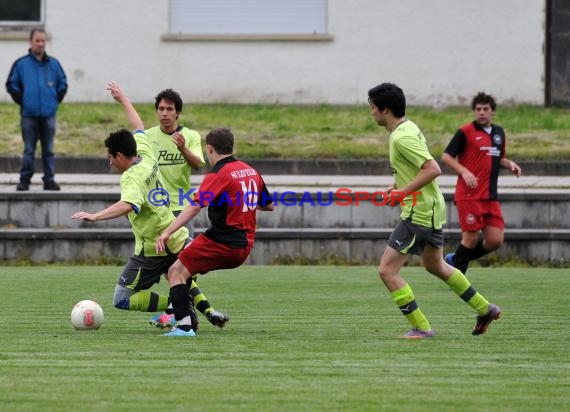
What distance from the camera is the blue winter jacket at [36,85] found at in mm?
17625

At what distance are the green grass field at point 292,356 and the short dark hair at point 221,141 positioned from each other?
1369 mm

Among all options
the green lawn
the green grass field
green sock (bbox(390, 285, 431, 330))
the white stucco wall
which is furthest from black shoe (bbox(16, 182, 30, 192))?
green sock (bbox(390, 285, 431, 330))

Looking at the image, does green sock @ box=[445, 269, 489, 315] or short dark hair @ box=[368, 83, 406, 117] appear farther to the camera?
green sock @ box=[445, 269, 489, 315]

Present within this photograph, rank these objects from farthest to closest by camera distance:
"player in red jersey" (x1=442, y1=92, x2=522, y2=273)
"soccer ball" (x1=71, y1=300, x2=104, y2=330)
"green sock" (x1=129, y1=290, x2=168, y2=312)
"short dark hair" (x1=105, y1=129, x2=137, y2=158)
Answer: "player in red jersey" (x1=442, y1=92, x2=522, y2=273) → "green sock" (x1=129, y1=290, x2=168, y2=312) → "soccer ball" (x1=71, y1=300, x2=104, y2=330) → "short dark hair" (x1=105, y1=129, x2=137, y2=158)

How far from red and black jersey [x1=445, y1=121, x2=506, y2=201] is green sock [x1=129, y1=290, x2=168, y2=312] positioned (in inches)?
188

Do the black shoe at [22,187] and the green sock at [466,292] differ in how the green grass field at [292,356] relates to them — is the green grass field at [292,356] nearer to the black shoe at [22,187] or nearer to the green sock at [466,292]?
the green sock at [466,292]

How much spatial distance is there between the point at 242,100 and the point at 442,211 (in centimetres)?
1605

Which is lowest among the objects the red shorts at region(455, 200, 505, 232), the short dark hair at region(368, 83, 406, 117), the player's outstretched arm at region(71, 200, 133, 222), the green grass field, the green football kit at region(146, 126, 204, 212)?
the green grass field

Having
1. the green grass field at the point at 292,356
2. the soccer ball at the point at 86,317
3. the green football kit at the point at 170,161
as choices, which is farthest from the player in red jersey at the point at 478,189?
the soccer ball at the point at 86,317

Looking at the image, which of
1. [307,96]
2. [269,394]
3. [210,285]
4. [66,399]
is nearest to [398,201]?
[269,394]

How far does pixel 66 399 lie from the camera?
22.5 feet

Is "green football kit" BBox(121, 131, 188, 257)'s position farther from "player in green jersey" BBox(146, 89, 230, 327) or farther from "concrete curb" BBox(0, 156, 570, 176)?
"concrete curb" BBox(0, 156, 570, 176)

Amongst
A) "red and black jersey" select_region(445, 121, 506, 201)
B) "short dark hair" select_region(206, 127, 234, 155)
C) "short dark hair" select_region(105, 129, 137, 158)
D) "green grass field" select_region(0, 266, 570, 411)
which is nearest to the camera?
"green grass field" select_region(0, 266, 570, 411)

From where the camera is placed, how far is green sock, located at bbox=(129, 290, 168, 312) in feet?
33.0
